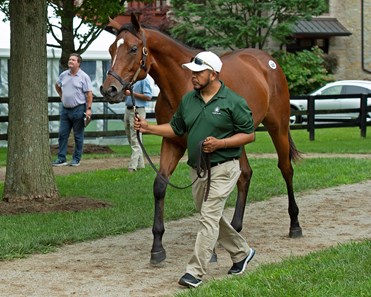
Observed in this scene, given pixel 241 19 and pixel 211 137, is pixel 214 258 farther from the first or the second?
pixel 241 19

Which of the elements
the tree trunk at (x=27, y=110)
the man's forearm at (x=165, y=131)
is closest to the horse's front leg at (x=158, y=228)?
the man's forearm at (x=165, y=131)

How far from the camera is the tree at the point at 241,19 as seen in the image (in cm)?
3566

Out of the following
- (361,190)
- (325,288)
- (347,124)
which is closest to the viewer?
(325,288)

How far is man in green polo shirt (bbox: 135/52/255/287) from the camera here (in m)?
7.41

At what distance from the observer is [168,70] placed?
8.82 meters

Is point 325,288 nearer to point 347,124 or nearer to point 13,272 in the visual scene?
point 13,272

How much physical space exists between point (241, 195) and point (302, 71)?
30.3m

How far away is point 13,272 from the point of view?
26.3 feet

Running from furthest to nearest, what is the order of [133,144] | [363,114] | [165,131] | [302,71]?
[302,71], [363,114], [133,144], [165,131]

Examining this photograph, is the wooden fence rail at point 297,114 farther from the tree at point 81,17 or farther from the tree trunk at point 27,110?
the tree trunk at point 27,110

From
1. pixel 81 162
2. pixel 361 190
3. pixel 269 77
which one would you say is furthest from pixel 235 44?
pixel 269 77

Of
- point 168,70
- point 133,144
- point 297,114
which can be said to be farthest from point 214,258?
point 297,114

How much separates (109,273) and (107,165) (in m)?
9.68

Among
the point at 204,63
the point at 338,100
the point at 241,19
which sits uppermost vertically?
the point at 241,19
